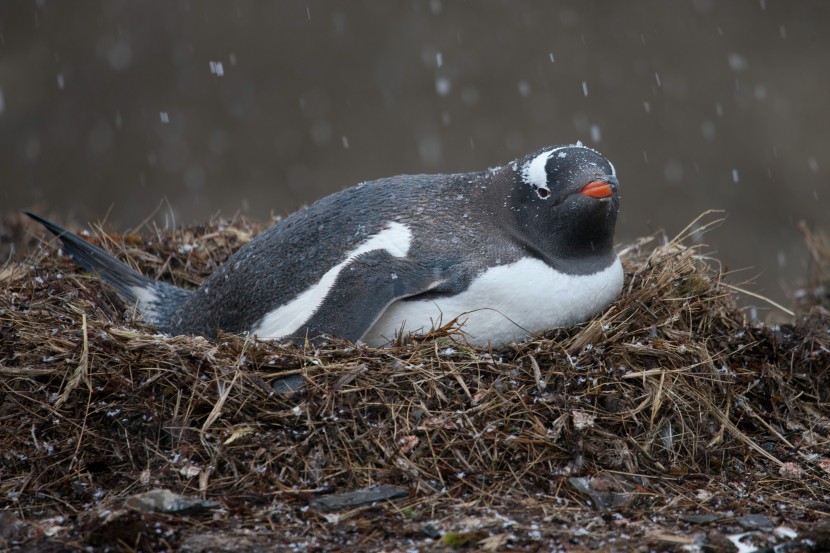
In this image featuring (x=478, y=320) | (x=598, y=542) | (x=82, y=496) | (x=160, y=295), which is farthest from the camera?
(x=160, y=295)

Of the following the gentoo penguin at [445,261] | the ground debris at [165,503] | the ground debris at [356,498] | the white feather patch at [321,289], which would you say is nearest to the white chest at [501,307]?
the gentoo penguin at [445,261]

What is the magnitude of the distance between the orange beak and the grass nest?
508 mm

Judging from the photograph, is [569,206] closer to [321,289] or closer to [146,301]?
[321,289]

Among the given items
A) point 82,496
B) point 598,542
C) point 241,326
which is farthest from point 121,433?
point 598,542

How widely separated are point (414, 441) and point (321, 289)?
2.81ft

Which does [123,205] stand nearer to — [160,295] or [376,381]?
[160,295]

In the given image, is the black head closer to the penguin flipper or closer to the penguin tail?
the penguin flipper

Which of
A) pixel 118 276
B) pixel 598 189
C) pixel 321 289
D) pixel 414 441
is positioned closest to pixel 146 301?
pixel 118 276

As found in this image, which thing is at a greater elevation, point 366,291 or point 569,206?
point 569,206

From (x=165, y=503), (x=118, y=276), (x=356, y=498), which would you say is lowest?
(x=356, y=498)

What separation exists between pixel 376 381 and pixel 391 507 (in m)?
0.57

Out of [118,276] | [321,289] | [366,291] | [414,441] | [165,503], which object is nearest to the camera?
[165,503]

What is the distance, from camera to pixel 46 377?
3346 mm

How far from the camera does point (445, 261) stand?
360cm
